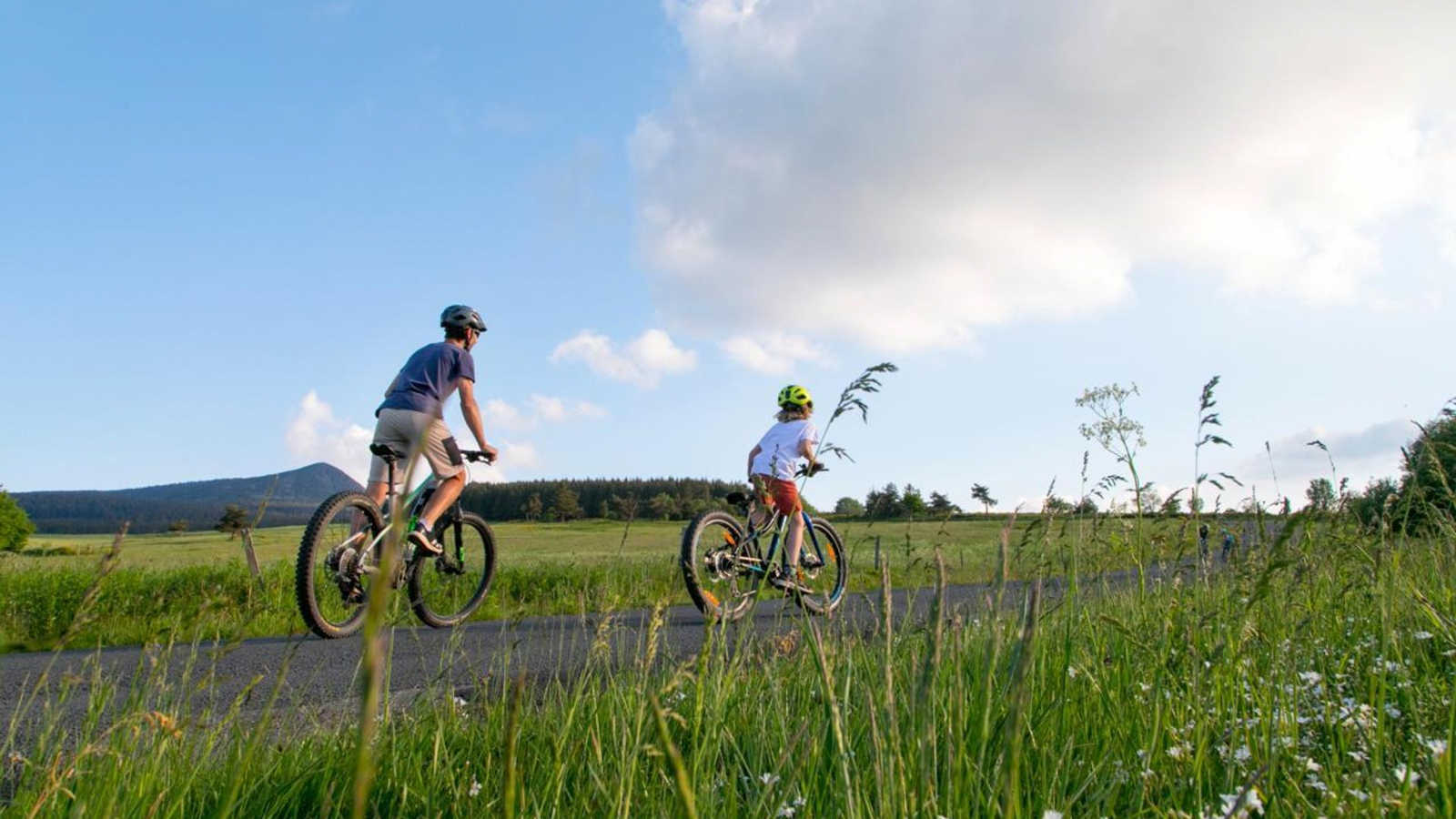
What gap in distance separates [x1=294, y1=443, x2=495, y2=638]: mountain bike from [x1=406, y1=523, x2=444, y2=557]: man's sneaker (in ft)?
0.14

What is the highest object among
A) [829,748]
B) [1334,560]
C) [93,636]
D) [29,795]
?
[1334,560]

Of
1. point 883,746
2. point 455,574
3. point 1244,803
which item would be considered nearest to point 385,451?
point 455,574

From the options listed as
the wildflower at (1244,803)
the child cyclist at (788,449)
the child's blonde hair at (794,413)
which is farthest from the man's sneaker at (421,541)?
the wildflower at (1244,803)

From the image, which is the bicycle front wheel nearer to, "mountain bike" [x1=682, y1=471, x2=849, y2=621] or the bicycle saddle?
the bicycle saddle

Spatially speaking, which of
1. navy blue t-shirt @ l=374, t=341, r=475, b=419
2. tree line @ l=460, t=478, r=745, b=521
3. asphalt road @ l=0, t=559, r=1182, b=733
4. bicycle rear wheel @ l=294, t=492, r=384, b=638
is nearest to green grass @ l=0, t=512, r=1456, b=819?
asphalt road @ l=0, t=559, r=1182, b=733

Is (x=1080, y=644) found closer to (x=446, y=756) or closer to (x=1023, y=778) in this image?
(x=1023, y=778)

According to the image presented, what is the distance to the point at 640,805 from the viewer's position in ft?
6.91

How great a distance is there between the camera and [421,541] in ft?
24.7

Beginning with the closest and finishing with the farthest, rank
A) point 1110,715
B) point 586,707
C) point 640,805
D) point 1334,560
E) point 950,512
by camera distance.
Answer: point 640,805 < point 1110,715 < point 586,707 < point 1334,560 < point 950,512

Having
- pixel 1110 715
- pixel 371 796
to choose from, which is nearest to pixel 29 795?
pixel 371 796

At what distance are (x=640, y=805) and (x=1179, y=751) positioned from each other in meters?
1.33

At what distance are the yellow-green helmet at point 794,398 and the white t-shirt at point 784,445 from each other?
0.26 m

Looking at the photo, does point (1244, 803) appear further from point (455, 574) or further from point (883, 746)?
point (455, 574)

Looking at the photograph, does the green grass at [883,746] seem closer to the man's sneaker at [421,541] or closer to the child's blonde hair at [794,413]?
the man's sneaker at [421,541]
